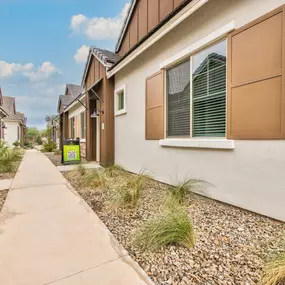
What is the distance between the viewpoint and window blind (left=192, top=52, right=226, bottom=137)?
12.7ft

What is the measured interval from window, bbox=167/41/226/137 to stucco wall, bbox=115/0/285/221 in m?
0.42

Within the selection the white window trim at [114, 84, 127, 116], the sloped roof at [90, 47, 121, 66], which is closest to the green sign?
the white window trim at [114, 84, 127, 116]

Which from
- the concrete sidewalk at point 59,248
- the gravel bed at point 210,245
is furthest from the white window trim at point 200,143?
the concrete sidewalk at point 59,248

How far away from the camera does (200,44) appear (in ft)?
13.7

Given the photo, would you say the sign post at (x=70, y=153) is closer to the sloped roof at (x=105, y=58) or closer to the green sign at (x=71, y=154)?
the green sign at (x=71, y=154)

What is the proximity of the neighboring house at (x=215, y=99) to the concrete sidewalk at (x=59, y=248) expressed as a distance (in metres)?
2.37

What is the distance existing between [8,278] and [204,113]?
405 centimetres

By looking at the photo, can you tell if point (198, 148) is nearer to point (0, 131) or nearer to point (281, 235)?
point (281, 235)

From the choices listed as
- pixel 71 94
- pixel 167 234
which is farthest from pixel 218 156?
pixel 71 94

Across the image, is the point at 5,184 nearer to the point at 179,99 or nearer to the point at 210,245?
the point at 179,99

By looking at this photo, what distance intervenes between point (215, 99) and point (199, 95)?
0.45 m

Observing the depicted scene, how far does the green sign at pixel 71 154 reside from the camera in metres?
9.88

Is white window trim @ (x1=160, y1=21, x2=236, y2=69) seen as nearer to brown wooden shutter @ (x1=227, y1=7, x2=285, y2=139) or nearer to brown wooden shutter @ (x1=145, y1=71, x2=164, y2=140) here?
brown wooden shutter @ (x1=227, y1=7, x2=285, y2=139)

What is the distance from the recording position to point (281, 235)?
256cm
